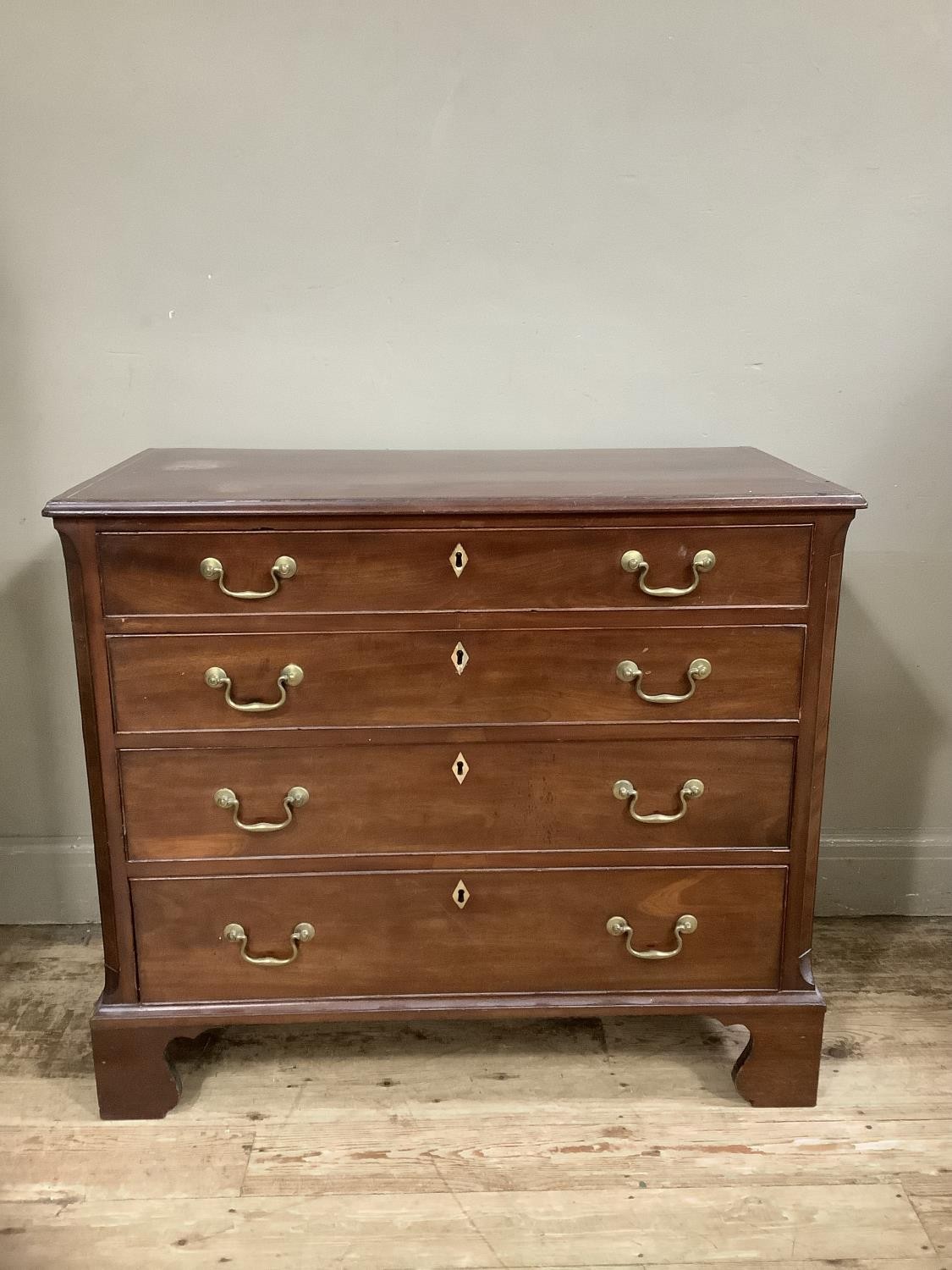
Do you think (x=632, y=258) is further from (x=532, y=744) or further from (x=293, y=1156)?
(x=293, y=1156)

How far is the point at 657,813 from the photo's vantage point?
1686mm

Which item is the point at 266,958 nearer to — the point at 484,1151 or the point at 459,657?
the point at 484,1151

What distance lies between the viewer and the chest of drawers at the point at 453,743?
1.54 m

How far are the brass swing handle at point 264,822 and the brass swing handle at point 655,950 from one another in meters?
0.56

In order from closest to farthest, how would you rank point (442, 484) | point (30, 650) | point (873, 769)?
point (442, 484)
point (30, 650)
point (873, 769)

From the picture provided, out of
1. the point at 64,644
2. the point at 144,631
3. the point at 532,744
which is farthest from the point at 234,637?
the point at 64,644

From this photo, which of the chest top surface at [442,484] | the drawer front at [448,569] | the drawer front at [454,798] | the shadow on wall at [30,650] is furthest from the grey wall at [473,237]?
the drawer front at [454,798]

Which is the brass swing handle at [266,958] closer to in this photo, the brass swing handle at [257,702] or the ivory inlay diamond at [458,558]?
the brass swing handle at [257,702]

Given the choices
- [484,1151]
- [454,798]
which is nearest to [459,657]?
[454,798]

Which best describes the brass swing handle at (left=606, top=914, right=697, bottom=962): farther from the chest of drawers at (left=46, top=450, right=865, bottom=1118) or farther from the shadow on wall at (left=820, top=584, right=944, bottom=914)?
the shadow on wall at (left=820, top=584, right=944, bottom=914)

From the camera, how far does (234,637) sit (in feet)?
5.14

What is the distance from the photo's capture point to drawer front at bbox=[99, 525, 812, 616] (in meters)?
1.53

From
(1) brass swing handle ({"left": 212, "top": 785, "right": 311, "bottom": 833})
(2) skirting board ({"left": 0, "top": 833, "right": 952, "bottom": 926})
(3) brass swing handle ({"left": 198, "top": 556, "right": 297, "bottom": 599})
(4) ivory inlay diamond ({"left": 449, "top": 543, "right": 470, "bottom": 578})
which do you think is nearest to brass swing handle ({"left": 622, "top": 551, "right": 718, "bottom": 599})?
(4) ivory inlay diamond ({"left": 449, "top": 543, "right": 470, "bottom": 578})

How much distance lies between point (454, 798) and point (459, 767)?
6cm
